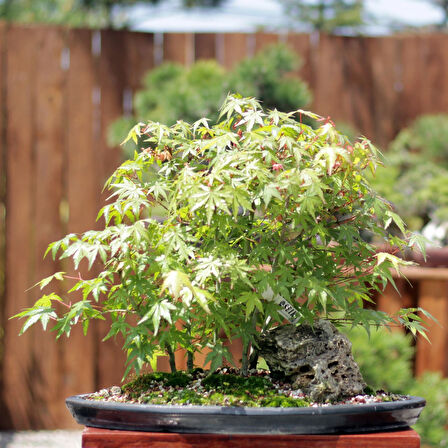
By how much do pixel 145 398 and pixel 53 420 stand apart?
84.8 inches

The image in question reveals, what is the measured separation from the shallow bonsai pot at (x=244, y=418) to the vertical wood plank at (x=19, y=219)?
6.89ft

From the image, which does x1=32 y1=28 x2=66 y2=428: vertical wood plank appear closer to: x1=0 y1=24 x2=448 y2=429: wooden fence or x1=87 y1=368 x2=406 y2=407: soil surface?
x1=0 y1=24 x2=448 y2=429: wooden fence

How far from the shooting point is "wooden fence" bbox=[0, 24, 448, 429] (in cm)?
310

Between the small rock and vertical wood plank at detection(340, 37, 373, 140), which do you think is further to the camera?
vertical wood plank at detection(340, 37, 373, 140)

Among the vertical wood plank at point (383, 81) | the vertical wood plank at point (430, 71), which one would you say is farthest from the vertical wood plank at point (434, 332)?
the vertical wood plank at point (430, 71)

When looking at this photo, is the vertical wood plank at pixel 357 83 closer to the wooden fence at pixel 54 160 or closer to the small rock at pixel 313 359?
the wooden fence at pixel 54 160

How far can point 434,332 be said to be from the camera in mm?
2588

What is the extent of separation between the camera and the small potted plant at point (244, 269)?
42.0 inches

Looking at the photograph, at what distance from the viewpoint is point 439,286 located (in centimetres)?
257

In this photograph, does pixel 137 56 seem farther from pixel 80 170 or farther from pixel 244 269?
pixel 244 269

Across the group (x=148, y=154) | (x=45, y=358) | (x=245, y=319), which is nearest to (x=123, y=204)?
(x=148, y=154)

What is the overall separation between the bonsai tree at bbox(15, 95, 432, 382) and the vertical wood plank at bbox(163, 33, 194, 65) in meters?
2.05

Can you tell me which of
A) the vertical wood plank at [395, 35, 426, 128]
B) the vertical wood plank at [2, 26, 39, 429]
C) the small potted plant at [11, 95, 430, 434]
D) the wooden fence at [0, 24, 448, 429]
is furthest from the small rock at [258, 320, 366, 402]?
the vertical wood plank at [395, 35, 426, 128]

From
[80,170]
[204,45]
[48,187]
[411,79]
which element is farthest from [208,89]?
[411,79]
